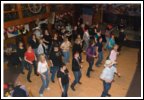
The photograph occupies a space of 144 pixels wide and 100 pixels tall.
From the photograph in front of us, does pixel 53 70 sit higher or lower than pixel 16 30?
lower

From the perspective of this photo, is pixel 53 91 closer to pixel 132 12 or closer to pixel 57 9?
pixel 57 9

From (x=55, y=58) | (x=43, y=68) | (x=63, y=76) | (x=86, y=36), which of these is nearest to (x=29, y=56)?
(x=55, y=58)

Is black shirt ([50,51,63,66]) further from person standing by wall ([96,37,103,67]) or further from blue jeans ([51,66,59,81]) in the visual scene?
person standing by wall ([96,37,103,67])

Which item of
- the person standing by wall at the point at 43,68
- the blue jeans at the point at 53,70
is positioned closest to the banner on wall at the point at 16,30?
the blue jeans at the point at 53,70

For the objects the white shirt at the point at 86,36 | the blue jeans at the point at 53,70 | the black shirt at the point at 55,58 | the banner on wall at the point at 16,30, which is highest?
the banner on wall at the point at 16,30

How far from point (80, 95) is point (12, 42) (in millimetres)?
4159

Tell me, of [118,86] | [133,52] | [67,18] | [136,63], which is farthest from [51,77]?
[67,18]

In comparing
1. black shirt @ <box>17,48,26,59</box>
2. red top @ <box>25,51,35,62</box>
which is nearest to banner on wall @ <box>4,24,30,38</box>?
black shirt @ <box>17,48,26,59</box>

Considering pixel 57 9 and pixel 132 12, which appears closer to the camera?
pixel 57 9

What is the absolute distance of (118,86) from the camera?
8148mm

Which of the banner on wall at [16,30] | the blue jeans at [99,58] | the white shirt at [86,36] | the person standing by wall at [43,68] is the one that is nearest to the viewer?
the person standing by wall at [43,68]

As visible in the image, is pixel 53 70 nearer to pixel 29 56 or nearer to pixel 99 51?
pixel 29 56

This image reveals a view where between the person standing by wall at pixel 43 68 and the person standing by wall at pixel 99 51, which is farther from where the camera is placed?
the person standing by wall at pixel 99 51

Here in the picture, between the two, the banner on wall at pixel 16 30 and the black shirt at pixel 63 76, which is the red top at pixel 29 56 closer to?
the black shirt at pixel 63 76
